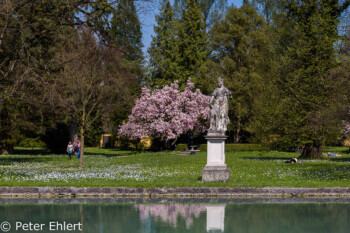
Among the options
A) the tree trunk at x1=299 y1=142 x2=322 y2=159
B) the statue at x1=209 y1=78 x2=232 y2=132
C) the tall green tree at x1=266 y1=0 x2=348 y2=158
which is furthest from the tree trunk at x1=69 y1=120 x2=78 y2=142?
the statue at x1=209 y1=78 x2=232 y2=132

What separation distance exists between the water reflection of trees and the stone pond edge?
8.07 ft

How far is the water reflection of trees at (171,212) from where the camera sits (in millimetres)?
10555

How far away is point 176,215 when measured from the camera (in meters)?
11.1

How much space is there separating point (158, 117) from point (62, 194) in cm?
3563

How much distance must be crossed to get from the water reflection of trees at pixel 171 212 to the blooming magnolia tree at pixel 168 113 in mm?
36023

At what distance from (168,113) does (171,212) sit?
3844cm

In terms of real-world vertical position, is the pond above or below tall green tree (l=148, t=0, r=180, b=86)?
below

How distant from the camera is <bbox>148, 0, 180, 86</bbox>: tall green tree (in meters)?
57.0

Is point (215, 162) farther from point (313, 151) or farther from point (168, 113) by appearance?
point (168, 113)

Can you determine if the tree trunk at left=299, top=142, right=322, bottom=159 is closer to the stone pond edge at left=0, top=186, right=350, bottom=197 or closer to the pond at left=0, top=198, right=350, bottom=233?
the stone pond edge at left=0, top=186, right=350, bottom=197

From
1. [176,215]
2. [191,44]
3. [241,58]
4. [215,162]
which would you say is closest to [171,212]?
[176,215]

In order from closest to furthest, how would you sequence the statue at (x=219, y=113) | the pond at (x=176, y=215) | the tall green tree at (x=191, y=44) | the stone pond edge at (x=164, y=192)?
the pond at (x=176, y=215) < the stone pond edge at (x=164, y=192) < the statue at (x=219, y=113) < the tall green tree at (x=191, y=44)

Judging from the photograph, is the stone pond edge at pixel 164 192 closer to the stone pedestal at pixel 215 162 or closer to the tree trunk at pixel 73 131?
the stone pedestal at pixel 215 162

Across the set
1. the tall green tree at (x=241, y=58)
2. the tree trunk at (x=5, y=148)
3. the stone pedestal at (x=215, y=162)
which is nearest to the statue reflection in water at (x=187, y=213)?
the stone pedestal at (x=215, y=162)
